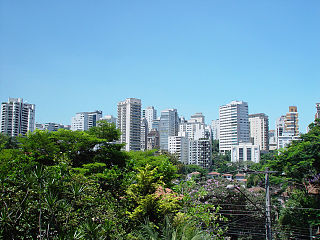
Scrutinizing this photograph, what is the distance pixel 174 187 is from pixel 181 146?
8598 cm

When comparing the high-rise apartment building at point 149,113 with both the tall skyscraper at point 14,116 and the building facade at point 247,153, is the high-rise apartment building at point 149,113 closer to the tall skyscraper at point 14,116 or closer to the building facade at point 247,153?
the building facade at point 247,153

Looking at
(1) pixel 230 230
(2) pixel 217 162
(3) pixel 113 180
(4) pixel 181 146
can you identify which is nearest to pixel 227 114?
(4) pixel 181 146

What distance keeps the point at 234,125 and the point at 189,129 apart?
1813 centimetres

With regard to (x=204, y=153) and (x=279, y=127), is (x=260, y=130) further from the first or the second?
(x=204, y=153)

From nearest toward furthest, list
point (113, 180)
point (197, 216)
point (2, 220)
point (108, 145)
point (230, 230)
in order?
point (2, 220) → point (197, 216) → point (113, 180) → point (108, 145) → point (230, 230)

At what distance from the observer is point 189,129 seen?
124 metres

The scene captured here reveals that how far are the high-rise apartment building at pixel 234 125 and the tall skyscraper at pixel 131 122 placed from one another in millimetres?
36088

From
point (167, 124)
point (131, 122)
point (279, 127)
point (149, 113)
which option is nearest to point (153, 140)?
point (167, 124)

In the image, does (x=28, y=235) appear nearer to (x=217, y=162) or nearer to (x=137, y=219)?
(x=137, y=219)

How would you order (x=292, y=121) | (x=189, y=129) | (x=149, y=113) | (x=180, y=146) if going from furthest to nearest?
(x=149, y=113) < (x=189, y=129) < (x=292, y=121) < (x=180, y=146)

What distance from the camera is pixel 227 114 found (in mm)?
119250

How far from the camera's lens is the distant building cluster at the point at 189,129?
8925 cm

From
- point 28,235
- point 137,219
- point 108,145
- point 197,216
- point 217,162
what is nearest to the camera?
point 28,235

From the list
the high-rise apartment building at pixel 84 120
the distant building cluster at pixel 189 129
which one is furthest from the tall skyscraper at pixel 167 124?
the high-rise apartment building at pixel 84 120
